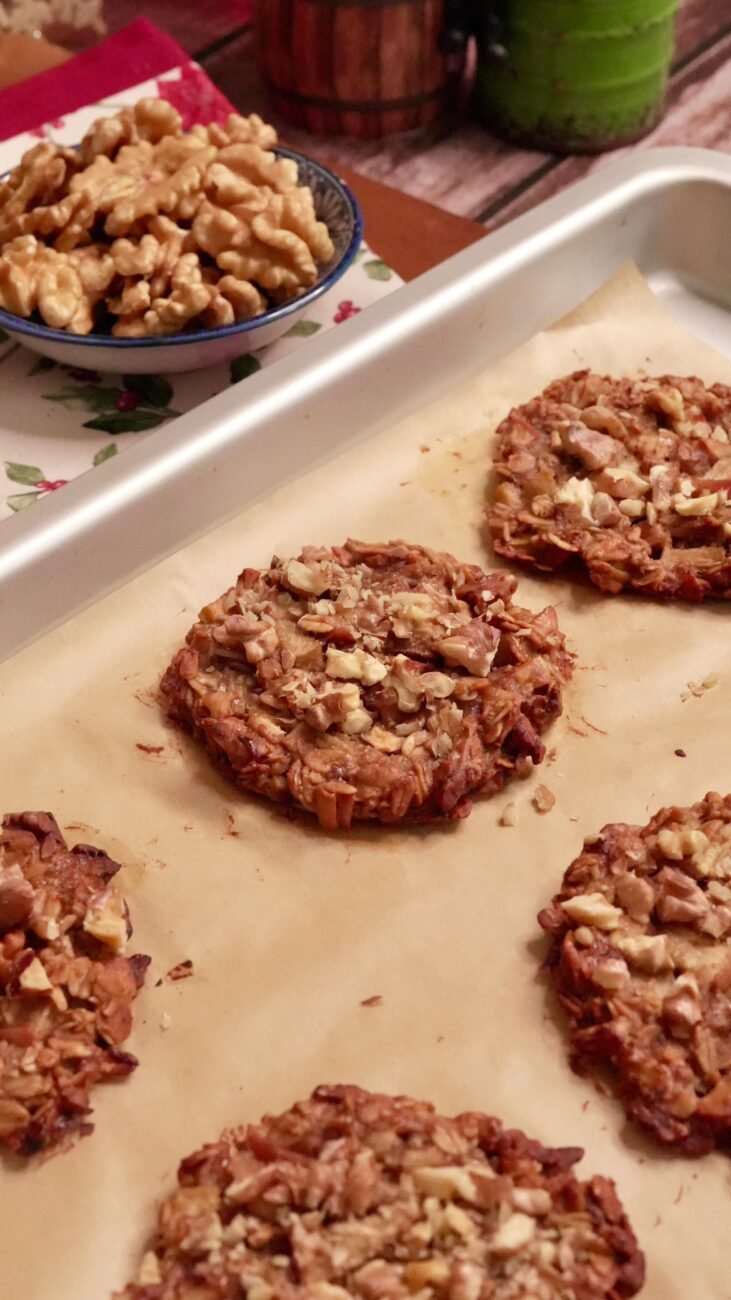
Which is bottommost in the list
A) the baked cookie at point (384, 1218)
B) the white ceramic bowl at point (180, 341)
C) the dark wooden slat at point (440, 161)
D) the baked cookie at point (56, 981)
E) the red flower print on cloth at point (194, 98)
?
the baked cookie at point (384, 1218)

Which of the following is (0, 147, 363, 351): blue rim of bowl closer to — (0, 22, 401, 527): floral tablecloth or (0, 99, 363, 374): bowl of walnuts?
(0, 99, 363, 374): bowl of walnuts

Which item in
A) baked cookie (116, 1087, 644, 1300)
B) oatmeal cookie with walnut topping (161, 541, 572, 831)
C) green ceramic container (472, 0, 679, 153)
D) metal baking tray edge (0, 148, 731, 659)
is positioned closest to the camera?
baked cookie (116, 1087, 644, 1300)

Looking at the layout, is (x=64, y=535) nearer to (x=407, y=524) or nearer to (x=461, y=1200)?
(x=407, y=524)

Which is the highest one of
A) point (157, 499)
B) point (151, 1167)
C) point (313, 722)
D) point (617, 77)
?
point (617, 77)

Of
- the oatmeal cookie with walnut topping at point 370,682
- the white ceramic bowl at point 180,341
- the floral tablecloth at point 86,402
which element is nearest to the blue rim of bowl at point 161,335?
the white ceramic bowl at point 180,341

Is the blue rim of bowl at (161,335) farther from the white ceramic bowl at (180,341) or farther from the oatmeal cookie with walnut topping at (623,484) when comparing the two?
the oatmeal cookie with walnut topping at (623,484)

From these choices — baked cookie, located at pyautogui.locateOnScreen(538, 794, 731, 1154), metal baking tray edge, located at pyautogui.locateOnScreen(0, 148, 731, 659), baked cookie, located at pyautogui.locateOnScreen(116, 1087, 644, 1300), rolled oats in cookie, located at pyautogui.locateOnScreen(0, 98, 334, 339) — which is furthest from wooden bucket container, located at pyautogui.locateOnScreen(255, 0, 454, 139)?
baked cookie, located at pyautogui.locateOnScreen(116, 1087, 644, 1300)

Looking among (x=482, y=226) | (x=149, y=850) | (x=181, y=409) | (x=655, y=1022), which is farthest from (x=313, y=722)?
(x=482, y=226)
